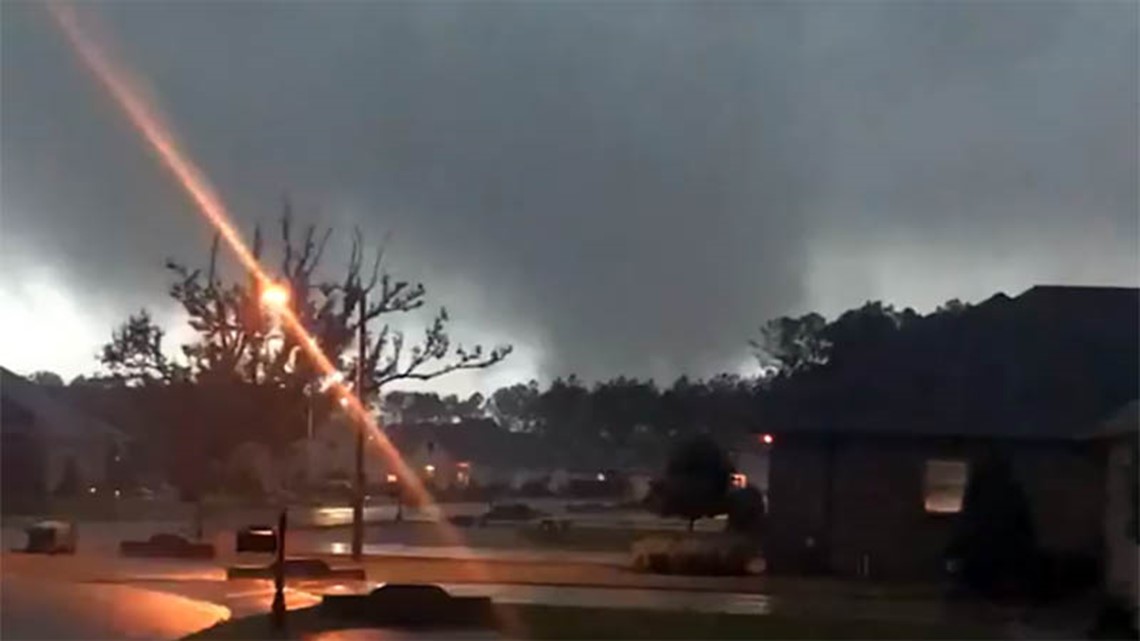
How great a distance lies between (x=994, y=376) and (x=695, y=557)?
7.27 m

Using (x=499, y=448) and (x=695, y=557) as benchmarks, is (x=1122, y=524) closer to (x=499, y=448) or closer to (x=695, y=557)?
(x=695, y=557)

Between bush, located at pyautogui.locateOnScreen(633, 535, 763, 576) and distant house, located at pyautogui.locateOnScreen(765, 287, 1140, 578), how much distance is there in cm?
84

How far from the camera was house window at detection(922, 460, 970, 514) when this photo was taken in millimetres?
36969

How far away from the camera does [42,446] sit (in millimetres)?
30938

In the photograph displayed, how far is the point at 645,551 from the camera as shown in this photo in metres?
39.8

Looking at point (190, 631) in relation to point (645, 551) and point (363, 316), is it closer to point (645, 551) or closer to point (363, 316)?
point (645, 551)

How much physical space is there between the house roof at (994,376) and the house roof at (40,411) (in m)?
14.2

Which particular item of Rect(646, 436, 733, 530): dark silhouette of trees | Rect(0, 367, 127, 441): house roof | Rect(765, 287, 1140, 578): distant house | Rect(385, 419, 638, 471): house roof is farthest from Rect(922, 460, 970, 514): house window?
Rect(385, 419, 638, 471): house roof

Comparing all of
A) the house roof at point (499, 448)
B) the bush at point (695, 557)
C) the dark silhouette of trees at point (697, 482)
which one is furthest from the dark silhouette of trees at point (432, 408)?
the bush at point (695, 557)

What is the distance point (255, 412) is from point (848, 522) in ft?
51.3

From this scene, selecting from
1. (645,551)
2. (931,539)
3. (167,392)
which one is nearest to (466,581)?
(645,551)

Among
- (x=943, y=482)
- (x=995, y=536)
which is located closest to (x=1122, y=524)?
(x=995, y=536)

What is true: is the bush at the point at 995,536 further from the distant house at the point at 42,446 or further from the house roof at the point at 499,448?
the house roof at the point at 499,448

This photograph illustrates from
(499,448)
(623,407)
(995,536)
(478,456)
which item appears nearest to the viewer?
(995,536)
